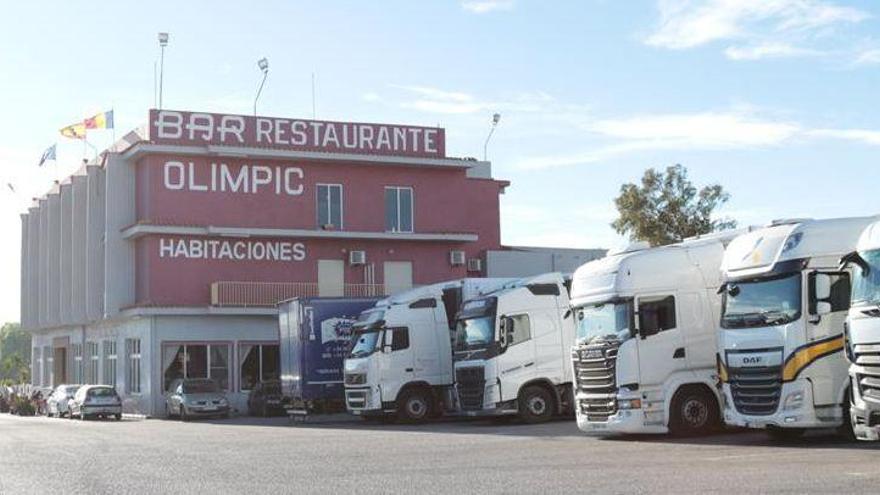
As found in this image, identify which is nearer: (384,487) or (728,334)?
(384,487)

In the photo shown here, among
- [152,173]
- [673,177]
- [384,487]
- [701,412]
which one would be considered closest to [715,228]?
[673,177]

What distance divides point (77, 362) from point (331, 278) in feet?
58.8

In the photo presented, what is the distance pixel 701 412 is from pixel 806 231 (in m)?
4.64

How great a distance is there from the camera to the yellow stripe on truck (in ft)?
60.6

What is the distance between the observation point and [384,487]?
14.6 meters

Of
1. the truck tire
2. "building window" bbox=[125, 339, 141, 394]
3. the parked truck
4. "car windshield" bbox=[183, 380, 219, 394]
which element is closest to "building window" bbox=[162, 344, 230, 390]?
"building window" bbox=[125, 339, 141, 394]

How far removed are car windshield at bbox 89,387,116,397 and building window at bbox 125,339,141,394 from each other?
3.02m

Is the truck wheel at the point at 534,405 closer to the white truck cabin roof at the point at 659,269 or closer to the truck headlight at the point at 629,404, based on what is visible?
the white truck cabin roof at the point at 659,269

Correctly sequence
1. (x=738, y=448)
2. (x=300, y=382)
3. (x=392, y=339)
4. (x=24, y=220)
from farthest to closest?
(x=24, y=220), (x=300, y=382), (x=392, y=339), (x=738, y=448)

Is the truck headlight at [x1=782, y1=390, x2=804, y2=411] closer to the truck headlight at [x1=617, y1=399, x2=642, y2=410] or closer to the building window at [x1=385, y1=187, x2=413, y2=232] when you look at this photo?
the truck headlight at [x1=617, y1=399, x2=642, y2=410]

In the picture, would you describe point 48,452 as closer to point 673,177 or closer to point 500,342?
point 500,342

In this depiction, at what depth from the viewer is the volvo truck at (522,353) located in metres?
28.5

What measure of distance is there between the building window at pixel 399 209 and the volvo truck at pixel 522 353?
23.9m

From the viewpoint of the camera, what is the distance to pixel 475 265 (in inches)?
2256
